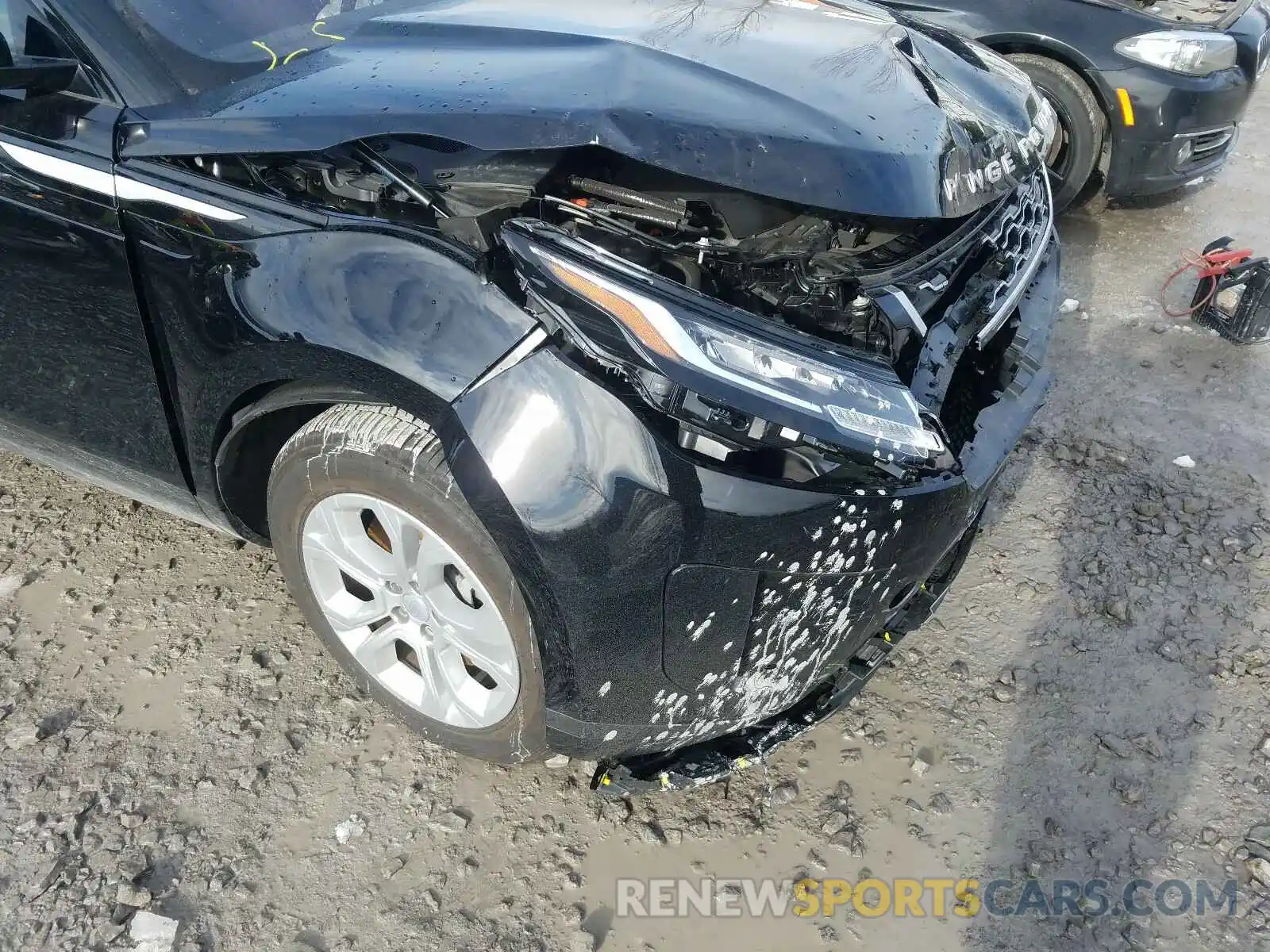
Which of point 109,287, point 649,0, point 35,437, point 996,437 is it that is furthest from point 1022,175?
point 35,437

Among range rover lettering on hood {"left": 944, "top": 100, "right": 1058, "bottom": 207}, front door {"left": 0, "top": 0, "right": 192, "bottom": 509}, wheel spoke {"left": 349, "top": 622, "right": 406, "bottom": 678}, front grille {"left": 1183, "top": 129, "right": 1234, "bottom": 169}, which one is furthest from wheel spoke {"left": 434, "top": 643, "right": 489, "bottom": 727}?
front grille {"left": 1183, "top": 129, "right": 1234, "bottom": 169}

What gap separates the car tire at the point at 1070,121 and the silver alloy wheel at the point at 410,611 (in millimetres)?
3676

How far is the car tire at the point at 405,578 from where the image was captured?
5.81ft

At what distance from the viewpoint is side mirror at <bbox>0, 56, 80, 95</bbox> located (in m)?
1.94

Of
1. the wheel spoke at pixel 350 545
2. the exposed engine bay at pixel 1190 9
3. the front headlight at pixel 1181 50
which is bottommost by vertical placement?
the wheel spoke at pixel 350 545

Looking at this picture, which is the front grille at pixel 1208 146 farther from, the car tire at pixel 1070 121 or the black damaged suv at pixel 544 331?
the black damaged suv at pixel 544 331

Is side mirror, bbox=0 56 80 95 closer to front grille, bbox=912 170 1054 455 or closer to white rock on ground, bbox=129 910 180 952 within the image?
white rock on ground, bbox=129 910 180 952

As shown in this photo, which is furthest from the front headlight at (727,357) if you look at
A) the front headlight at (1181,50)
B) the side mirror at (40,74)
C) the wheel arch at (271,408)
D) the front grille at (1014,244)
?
the front headlight at (1181,50)

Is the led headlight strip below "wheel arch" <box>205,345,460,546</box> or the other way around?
the other way around

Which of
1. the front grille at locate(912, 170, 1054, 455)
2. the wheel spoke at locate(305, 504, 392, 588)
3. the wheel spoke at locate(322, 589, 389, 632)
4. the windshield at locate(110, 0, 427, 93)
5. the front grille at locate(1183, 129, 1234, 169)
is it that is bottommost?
the wheel spoke at locate(322, 589, 389, 632)

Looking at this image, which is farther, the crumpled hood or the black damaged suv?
the crumpled hood

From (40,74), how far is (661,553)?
159 cm

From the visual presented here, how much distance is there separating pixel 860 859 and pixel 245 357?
5.30 ft

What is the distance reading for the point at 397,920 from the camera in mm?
1912
